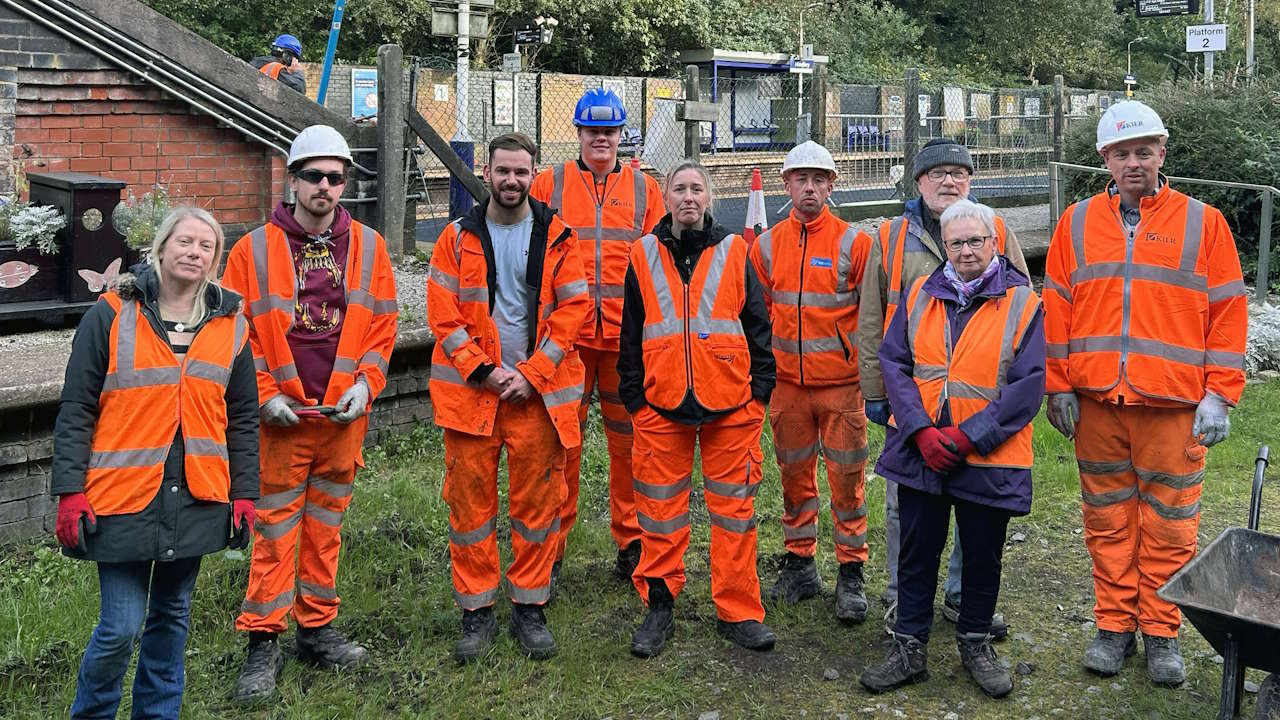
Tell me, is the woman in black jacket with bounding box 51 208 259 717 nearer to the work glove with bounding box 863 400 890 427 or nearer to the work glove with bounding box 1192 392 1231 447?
the work glove with bounding box 863 400 890 427

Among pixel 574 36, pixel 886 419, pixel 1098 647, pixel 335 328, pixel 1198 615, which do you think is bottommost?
pixel 1098 647

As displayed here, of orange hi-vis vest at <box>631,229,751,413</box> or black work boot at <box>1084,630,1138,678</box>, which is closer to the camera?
black work boot at <box>1084,630,1138,678</box>

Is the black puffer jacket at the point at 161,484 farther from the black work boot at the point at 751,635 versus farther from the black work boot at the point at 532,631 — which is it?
the black work boot at the point at 751,635

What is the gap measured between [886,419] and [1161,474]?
1.09 meters

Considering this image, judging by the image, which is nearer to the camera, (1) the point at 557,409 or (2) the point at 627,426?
(1) the point at 557,409

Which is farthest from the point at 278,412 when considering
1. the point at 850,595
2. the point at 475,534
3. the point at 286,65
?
the point at 286,65

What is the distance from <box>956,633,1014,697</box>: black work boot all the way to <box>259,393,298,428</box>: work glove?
273 cm

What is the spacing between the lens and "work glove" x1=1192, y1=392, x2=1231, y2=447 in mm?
4566

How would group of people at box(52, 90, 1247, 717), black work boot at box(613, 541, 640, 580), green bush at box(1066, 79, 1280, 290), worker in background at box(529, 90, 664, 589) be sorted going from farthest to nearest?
1. green bush at box(1066, 79, 1280, 290)
2. black work boot at box(613, 541, 640, 580)
3. worker in background at box(529, 90, 664, 589)
4. group of people at box(52, 90, 1247, 717)

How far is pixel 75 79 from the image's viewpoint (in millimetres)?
8102

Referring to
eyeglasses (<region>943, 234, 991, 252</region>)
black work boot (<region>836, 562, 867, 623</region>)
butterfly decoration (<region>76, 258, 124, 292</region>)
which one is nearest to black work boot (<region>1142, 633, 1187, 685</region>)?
black work boot (<region>836, 562, 867, 623</region>)

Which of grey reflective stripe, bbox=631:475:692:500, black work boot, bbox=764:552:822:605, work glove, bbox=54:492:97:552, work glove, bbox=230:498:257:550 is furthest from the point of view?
black work boot, bbox=764:552:822:605

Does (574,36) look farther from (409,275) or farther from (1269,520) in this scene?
(1269,520)

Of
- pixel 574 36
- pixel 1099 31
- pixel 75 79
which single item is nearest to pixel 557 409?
pixel 75 79
